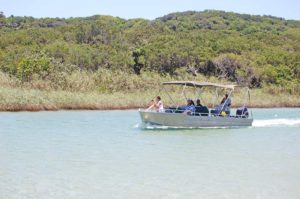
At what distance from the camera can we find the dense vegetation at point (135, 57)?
4347cm

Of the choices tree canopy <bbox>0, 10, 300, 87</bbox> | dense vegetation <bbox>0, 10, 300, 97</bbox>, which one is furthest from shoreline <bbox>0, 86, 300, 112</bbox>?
tree canopy <bbox>0, 10, 300, 87</bbox>

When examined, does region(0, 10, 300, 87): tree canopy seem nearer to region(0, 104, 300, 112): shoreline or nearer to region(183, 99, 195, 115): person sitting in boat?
region(0, 104, 300, 112): shoreline

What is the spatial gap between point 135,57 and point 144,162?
50278mm

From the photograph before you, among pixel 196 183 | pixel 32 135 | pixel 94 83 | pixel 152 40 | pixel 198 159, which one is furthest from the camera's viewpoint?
pixel 152 40

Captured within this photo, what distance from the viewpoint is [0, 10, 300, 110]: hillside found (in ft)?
141

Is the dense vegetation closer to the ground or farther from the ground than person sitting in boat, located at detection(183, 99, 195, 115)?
farther from the ground

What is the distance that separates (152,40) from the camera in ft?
242

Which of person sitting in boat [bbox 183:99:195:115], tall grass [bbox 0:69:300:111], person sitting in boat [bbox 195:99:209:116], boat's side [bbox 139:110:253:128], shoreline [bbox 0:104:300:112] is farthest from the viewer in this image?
tall grass [bbox 0:69:300:111]

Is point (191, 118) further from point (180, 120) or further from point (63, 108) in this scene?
point (63, 108)

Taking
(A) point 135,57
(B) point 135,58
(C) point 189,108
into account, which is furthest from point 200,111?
(A) point 135,57

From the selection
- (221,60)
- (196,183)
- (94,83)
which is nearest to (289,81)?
(221,60)

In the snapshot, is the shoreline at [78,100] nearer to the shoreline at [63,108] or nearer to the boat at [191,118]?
the shoreline at [63,108]

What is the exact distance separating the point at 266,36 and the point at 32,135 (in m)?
64.1

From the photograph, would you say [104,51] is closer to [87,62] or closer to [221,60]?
[87,62]
